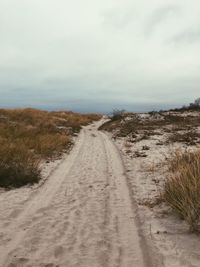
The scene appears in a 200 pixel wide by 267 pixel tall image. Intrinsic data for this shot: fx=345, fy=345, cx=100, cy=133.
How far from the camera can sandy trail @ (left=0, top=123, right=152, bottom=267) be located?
4.89 m

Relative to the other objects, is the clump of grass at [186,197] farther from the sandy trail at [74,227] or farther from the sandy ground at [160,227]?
the sandy trail at [74,227]

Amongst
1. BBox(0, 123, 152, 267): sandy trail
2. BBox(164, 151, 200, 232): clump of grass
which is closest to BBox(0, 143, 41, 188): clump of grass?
BBox(0, 123, 152, 267): sandy trail

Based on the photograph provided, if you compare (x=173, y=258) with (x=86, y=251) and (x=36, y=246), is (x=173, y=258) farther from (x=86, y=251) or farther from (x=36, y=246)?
(x=36, y=246)

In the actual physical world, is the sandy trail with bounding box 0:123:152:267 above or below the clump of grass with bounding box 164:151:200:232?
below

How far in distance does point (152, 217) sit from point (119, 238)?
1.33m

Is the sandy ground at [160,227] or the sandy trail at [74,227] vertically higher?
the sandy ground at [160,227]

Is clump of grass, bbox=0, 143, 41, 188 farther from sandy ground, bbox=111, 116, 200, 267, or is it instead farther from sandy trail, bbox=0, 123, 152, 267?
sandy ground, bbox=111, 116, 200, 267

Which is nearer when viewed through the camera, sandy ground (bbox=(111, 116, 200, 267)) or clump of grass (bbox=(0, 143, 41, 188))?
sandy ground (bbox=(111, 116, 200, 267))

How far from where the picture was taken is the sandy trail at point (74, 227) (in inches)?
193

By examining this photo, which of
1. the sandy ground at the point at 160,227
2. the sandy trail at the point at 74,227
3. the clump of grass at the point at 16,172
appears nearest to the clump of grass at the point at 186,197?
the sandy ground at the point at 160,227

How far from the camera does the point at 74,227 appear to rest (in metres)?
6.25

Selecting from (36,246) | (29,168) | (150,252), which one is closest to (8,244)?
(36,246)

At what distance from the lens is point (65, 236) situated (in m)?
5.77

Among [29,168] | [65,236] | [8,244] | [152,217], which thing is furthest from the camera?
[29,168]
